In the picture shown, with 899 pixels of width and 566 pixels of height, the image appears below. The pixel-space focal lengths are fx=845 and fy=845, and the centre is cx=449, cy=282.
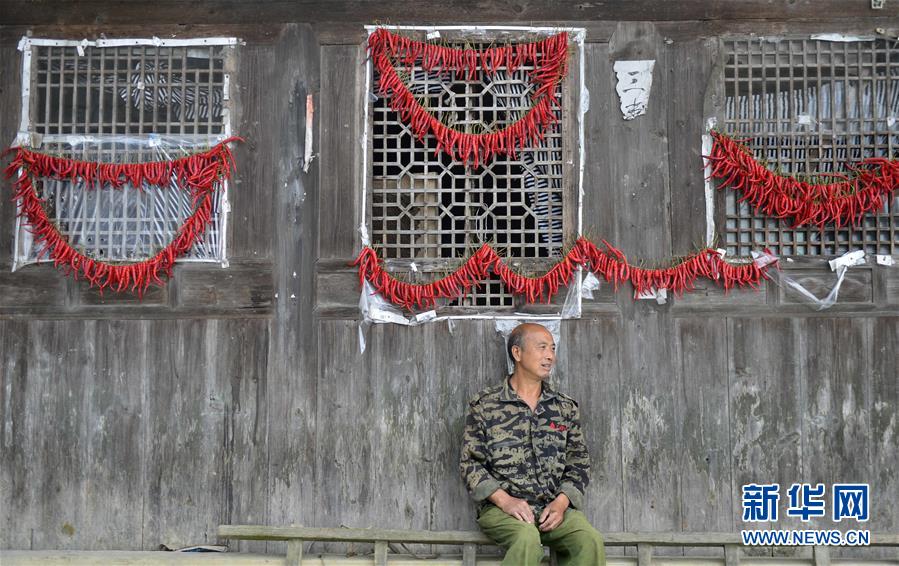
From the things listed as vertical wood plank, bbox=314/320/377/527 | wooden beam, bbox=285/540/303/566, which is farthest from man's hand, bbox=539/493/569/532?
wooden beam, bbox=285/540/303/566

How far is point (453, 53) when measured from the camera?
4.84 metres

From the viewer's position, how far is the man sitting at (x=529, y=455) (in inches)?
166

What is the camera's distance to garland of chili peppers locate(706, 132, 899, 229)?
4754mm

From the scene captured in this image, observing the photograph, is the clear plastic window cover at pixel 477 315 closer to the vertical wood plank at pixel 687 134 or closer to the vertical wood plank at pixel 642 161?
the vertical wood plank at pixel 642 161

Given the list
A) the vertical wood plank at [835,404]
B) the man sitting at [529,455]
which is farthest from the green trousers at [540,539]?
the vertical wood plank at [835,404]

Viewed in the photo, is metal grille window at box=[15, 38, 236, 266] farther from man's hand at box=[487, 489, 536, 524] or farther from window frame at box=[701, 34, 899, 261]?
window frame at box=[701, 34, 899, 261]

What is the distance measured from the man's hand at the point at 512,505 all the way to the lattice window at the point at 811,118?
6.25ft

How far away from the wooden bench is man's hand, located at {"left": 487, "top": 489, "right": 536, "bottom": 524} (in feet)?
0.74

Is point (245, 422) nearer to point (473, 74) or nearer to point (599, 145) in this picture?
point (473, 74)

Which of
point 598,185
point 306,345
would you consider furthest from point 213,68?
point 598,185

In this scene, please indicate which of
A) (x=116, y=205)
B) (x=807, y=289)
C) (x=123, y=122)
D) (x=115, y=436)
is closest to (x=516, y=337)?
(x=807, y=289)

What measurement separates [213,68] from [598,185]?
2347mm

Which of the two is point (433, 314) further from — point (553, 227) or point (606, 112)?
point (606, 112)

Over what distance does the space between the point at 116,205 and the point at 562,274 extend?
2624 mm
